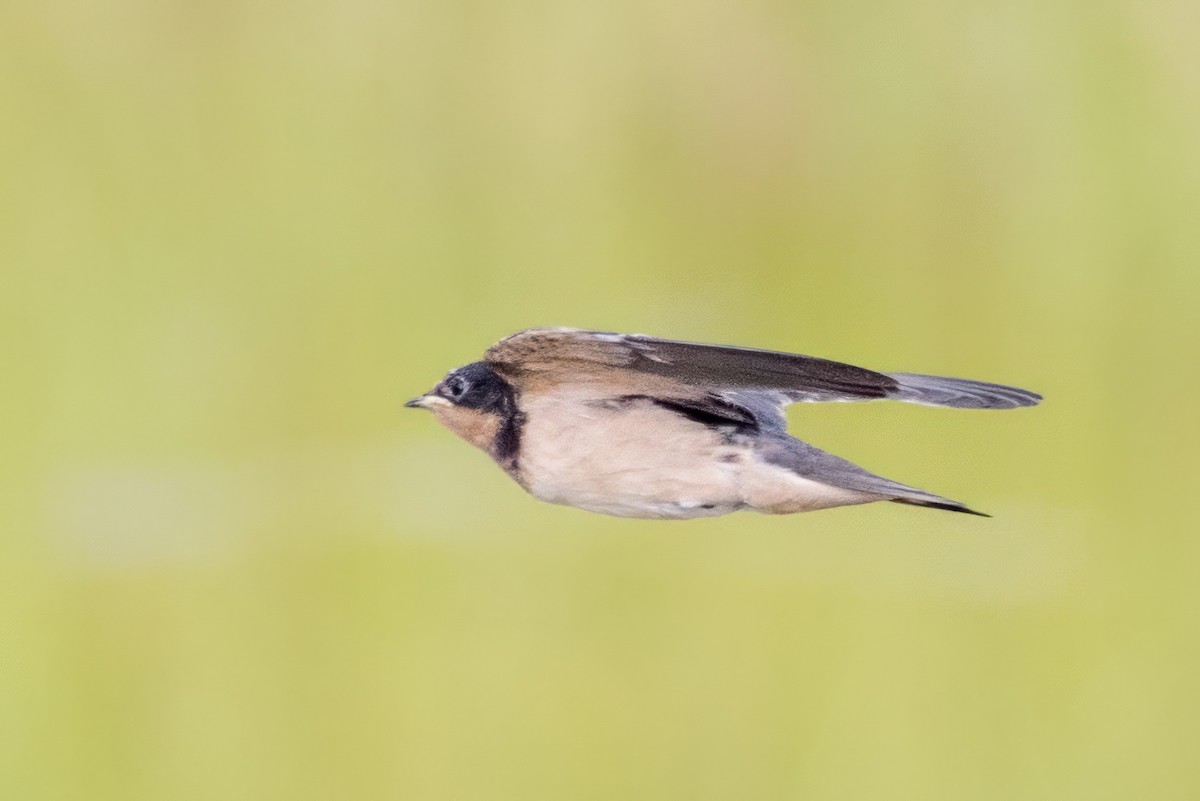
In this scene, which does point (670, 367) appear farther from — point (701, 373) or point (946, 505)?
point (946, 505)

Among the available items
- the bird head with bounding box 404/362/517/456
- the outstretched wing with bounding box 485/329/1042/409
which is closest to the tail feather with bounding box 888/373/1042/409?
the outstretched wing with bounding box 485/329/1042/409

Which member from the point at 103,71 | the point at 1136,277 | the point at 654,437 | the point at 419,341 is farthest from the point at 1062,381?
the point at 654,437

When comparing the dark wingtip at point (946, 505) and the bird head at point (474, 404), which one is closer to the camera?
the dark wingtip at point (946, 505)

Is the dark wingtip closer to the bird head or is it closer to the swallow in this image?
the swallow

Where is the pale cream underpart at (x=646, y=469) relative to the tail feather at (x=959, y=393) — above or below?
below

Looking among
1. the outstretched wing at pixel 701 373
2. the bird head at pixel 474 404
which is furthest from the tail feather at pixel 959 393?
the bird head at pixel 474 404

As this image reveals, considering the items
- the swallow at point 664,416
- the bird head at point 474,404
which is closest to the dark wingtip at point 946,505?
the swallow at point 664,416

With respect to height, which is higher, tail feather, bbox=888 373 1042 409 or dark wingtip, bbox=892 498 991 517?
tail feather, bbox=888 373 1042 409

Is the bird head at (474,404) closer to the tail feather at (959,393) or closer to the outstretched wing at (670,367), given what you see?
the outstretched wing at (670,367)

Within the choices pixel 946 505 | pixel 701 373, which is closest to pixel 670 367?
pixel 701 373
